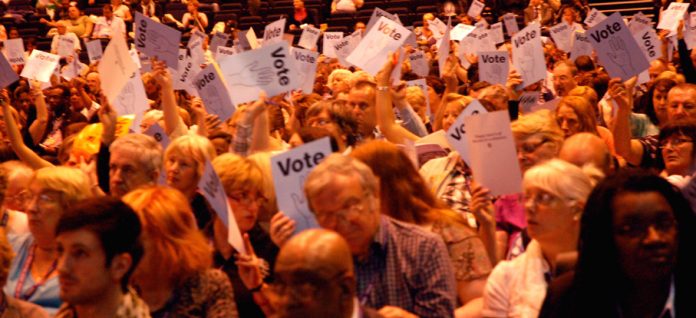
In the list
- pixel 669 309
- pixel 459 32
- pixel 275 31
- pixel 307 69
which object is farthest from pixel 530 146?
pixel 459 32

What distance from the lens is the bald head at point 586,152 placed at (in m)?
4.77

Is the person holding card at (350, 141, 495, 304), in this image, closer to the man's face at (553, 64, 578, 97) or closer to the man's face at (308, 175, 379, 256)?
the man's face at (308, 175, 379, 256)

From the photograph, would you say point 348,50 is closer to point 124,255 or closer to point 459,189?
point 459,189

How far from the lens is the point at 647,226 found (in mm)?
3127

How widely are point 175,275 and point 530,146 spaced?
6.47 ft

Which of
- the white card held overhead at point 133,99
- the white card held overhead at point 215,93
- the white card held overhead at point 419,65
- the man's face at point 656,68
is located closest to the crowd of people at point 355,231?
the white card held overhead at point 215,93

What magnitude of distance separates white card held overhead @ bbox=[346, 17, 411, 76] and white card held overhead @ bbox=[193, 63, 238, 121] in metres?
1.93

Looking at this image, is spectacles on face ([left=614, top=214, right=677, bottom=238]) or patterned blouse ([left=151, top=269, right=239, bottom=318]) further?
patterned blouse ([left=151, top=269, right=239, bottom=318])

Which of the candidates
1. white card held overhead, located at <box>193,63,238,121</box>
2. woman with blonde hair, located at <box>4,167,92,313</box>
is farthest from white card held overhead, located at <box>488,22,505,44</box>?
woman with blonde hair, located at <box>4,167,92,313</box>

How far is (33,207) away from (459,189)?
2.01 m

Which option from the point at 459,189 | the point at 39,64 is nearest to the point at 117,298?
the point at 459,189

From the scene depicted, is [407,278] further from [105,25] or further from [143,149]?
[105,25]

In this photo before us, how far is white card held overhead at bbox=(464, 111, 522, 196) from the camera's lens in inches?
192

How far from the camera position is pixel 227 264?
4.49m
